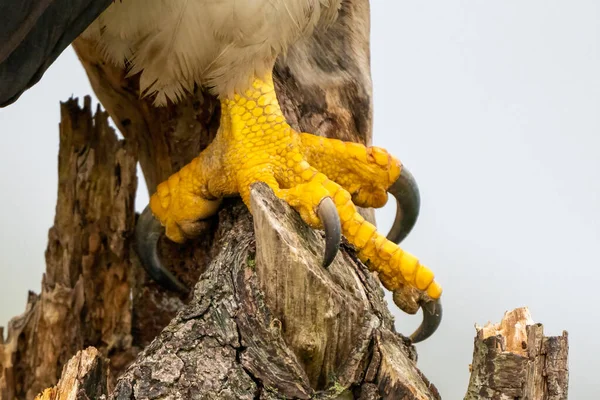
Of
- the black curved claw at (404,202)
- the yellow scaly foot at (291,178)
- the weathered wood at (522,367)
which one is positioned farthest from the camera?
the black curved claw at (404,202)

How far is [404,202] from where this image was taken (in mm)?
1824

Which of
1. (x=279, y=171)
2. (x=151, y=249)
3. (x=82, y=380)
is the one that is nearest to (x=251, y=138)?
(x=279, y=171)

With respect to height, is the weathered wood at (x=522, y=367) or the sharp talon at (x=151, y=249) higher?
the sharp talon at (x=151, y=249)

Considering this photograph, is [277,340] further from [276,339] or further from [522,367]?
[522,367]

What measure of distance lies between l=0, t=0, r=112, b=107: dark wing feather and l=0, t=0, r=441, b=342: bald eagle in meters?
0.01

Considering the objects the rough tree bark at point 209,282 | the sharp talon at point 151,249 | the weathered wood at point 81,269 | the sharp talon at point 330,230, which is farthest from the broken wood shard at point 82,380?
the weathered wood at point 81,269

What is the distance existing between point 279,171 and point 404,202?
1.07 ft

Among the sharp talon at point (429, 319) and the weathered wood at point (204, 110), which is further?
the weathered wood at point (204, 110)

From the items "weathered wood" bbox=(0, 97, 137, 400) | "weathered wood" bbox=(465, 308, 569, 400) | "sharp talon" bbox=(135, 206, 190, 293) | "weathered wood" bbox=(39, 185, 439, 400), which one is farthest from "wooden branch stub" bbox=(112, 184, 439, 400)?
"weathered wood" bbox=(0, 97, 137, 400)

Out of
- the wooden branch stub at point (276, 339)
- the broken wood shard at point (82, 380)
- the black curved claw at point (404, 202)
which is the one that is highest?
the black curved claw at point (404, 202)

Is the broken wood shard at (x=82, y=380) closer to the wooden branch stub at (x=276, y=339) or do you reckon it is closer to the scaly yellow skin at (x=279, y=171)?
the wooden branch stub at (x=276, y=339)

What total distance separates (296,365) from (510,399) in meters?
0.36

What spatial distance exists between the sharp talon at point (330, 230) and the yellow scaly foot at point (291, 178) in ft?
0.24

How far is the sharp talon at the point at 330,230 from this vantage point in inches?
55.5
